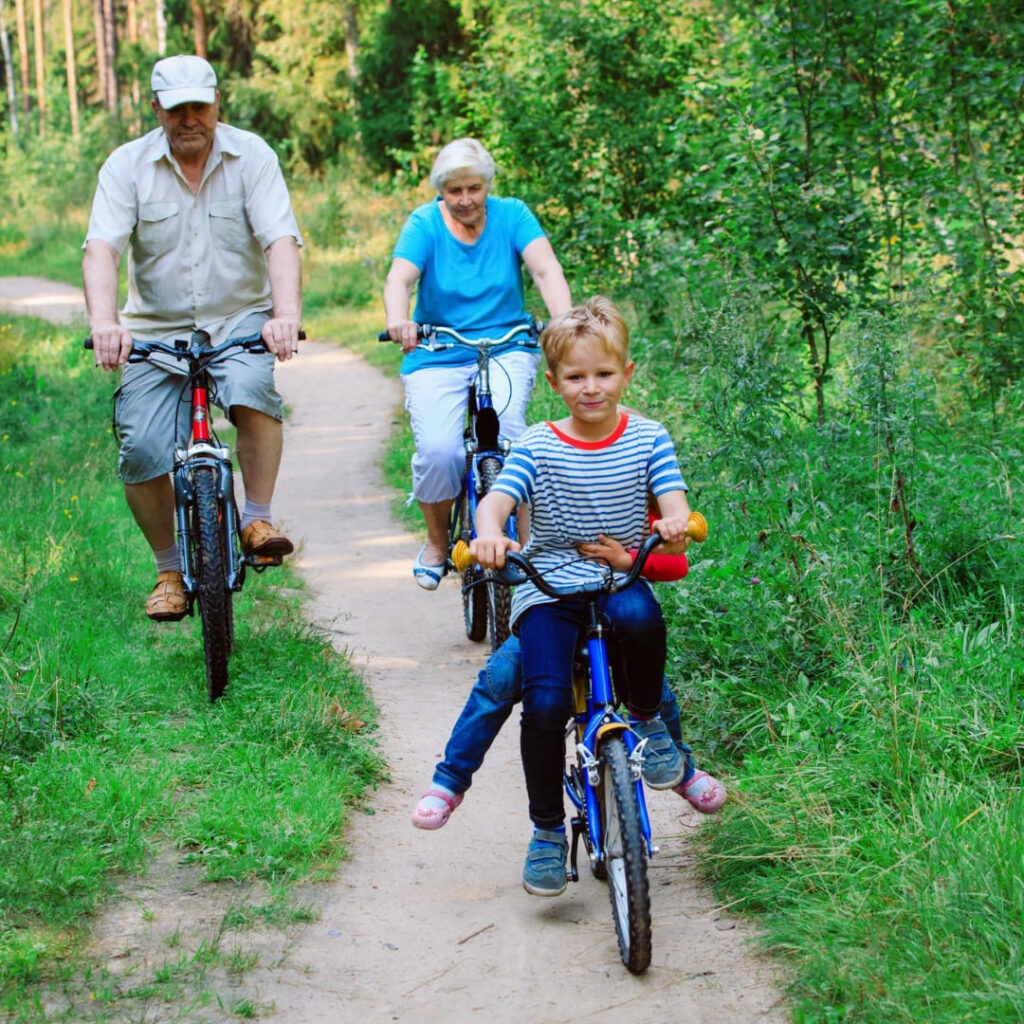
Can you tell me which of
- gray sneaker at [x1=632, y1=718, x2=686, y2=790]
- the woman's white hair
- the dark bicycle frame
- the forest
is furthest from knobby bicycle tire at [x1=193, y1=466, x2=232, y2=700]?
gray sneaker at [x1=632, y1=718, x2=686, y2=790]

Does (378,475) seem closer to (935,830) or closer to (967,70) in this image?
(967,70)

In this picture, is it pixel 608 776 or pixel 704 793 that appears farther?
pixel 704 793

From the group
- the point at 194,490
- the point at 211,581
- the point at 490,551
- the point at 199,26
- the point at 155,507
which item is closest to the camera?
the point at 490,551

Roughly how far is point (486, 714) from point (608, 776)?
48 centimetres

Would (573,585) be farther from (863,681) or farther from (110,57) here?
(110,57)

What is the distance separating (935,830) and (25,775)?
9.03ft

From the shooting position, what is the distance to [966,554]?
482 cm

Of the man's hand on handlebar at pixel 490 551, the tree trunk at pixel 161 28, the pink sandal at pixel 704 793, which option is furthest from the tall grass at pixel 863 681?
the tree trunk at pixel 161 28

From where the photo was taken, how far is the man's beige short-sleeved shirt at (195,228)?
511cm

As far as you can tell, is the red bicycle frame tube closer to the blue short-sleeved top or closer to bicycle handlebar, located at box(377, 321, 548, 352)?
bicycle handlebar, located at box(377, 321, 548, 352)

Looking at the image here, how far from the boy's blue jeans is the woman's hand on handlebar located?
2.07 meters

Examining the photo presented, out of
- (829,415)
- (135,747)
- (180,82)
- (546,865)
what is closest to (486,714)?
(546,865)

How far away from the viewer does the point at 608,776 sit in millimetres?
3357

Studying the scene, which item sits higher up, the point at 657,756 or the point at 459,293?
the point at 459,293
